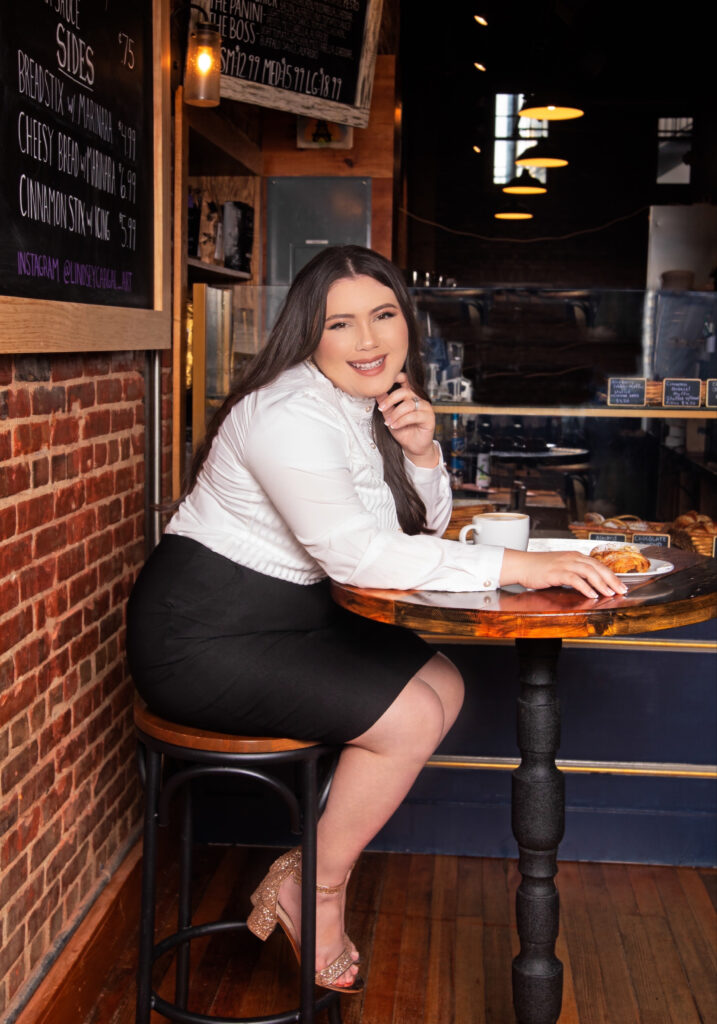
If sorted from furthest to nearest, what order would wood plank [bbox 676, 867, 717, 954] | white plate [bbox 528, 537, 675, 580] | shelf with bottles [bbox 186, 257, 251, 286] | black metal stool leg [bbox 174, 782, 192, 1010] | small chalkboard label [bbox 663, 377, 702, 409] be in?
shelf with bottles [bbox 186, 257, 251, 286] → small chalkboard label [bbox 663, 377, 702, 409] → wood plank [bbox 676, 867, 717, 954] → black metal stool leg [bbox 174, 782, 192, 1010] → white plate [bbox 528, 537, 675, 580]

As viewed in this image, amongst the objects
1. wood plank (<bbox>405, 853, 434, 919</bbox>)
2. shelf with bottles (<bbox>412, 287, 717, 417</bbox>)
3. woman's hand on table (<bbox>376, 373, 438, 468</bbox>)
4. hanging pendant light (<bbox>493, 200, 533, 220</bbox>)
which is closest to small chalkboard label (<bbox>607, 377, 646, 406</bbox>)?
shelf with bottles (<bbox>412, 287, 717, 417</bbox>)

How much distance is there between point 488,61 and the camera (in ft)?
34.6

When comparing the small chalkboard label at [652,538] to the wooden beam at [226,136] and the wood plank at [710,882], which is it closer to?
the wood plank at [710,882]

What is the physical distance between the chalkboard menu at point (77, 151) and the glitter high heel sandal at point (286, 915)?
3.74 feet

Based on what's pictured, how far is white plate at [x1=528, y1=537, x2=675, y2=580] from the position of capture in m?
1.83

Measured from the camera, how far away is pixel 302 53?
3.57m

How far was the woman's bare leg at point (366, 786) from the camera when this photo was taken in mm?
1934

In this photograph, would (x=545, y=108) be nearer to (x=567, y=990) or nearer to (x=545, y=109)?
(x=545, y=109)

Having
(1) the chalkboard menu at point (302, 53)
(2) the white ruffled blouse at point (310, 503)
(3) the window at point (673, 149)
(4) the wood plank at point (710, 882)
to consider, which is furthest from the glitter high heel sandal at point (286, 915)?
(3) the window at point (673, 149)

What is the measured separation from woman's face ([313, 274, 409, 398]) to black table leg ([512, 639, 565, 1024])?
23.5 inches

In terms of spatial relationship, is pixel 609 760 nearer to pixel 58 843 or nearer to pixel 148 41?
pixel 58 843

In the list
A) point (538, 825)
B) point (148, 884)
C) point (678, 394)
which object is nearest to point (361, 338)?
point (538, 825)

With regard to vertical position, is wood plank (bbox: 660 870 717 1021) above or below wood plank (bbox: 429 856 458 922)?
above

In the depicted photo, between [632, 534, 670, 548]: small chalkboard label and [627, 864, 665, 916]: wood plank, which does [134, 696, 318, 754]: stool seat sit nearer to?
[627, 864, 665, 916]: wood plank
